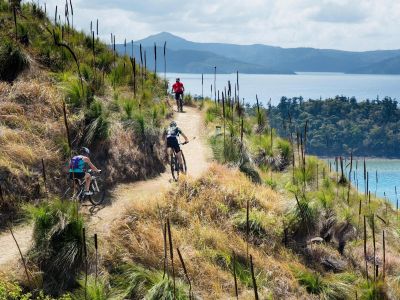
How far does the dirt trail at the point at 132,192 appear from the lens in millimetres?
11117

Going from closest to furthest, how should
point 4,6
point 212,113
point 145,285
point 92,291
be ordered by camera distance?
point 92,291
point 145,285
point 4,6
point 212,113

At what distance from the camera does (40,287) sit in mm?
9953

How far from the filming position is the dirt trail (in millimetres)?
11117

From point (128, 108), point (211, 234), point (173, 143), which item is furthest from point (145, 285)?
point (128, 108)

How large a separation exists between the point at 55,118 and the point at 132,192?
3879mm

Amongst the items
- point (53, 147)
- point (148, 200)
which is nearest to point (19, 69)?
point (53, 147)

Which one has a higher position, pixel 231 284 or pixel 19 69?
pixel 19 69

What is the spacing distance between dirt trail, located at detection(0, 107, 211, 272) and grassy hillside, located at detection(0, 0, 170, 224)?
2.47ft

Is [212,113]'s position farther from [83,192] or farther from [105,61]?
[83,192]

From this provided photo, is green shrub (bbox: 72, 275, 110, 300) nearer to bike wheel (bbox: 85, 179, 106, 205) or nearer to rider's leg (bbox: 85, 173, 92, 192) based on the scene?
rider's leg (bbox: 85, 173, 92, 192)

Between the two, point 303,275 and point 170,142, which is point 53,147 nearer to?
point 170,142

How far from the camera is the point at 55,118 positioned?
664 inches

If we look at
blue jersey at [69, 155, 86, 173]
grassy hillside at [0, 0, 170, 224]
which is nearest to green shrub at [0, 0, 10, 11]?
grassy hillside at [0, 0, 170, 224]

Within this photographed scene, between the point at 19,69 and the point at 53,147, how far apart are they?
5052 millimetres
